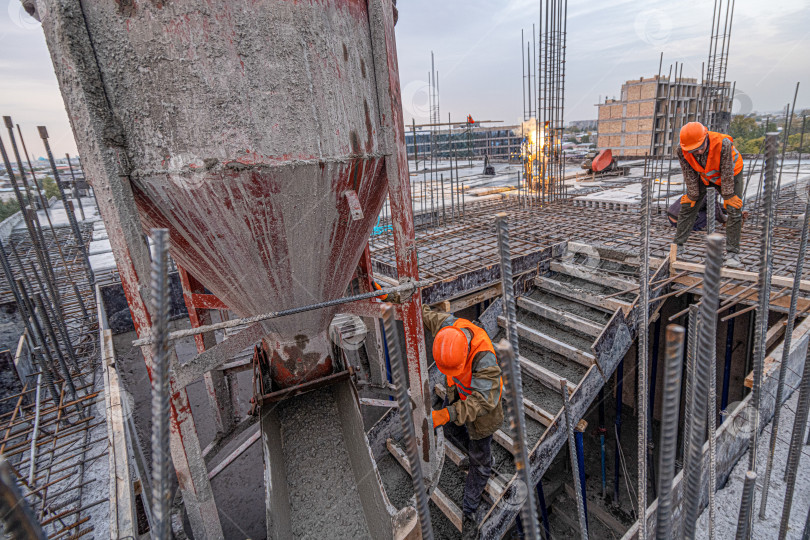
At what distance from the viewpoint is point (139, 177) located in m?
2.07

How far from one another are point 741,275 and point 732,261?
342 mm

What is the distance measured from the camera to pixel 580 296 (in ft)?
18.6

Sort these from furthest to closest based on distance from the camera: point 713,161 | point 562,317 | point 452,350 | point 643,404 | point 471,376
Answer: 1. point 562,317
2. point 713,161
3. point 471,376
4. point 452,350
5. point 643,404

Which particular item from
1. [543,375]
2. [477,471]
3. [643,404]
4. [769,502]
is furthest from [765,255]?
[543,375]

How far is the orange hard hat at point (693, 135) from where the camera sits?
180 inches

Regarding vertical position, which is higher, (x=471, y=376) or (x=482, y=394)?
(x=471, y=376)

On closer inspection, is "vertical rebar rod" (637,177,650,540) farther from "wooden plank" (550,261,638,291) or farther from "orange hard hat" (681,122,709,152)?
"wooden plank" (550,261,638,291)

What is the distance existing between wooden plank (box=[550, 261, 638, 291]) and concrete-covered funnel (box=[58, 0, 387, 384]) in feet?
14.0

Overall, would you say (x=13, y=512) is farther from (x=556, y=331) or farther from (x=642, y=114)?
(x=642, y=114)

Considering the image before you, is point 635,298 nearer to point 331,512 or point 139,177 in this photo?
point 331,512

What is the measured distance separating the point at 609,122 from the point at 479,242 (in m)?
18.0

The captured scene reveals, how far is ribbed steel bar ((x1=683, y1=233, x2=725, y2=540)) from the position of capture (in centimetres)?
106

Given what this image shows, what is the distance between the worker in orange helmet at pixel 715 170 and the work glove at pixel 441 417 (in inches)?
158

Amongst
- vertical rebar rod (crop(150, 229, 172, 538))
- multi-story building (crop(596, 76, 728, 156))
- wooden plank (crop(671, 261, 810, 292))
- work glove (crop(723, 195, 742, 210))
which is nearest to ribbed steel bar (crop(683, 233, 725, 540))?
vertical rebar rod (crop(150, 229, 172, 538))
